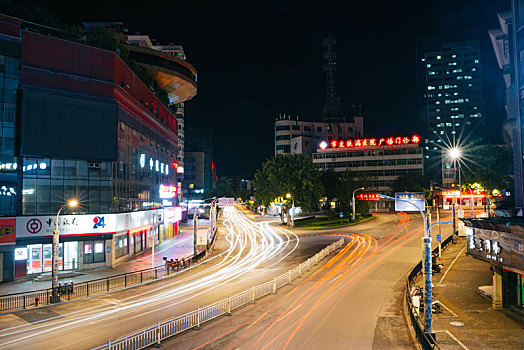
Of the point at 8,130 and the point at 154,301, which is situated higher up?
the point at 8,130

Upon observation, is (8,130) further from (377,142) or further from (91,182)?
(377,142)

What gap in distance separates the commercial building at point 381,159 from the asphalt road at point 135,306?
274 feet

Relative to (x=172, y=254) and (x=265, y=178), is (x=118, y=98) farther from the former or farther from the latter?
(x=265, y=178)

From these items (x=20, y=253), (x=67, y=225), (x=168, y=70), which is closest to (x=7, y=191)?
(x=20, y=253)

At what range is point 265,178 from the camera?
8750 centimetres

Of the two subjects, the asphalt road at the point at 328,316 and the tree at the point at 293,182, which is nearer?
the asphalt road at the point at 328,316

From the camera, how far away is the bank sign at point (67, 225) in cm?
3588

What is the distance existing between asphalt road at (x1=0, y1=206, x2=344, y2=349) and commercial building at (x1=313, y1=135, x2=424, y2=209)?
3288 inches

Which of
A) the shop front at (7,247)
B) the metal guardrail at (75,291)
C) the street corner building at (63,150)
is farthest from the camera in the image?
the street corner building at (63,150)

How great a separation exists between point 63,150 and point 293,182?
50.4 metres

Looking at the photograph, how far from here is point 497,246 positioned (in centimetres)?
2295

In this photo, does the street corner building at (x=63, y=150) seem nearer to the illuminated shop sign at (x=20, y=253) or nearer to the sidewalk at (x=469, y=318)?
the illuminated shop sign at (x=20, y=253)

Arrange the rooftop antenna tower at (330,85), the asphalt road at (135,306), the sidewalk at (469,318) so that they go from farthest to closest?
the rooftop antenna tower at (330,85) < the asphalt road at (135,306) < the sidewalk at (469,318)

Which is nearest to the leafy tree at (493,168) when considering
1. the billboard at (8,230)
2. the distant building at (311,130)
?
the billboard at (8,230)
